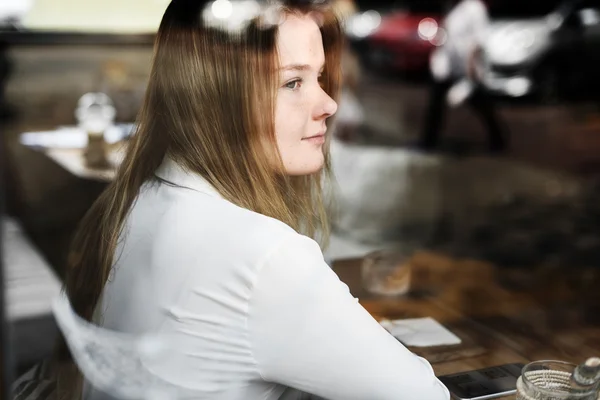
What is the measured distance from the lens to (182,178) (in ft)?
2.93

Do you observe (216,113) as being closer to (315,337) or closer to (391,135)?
(315,337)

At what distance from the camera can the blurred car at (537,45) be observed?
1.98 metres

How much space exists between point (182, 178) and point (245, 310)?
0.20 meters

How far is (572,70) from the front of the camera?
8.21ft

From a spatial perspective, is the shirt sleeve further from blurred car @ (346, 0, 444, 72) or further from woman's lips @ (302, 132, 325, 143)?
blurred car @ (346, 0, 444, 72)

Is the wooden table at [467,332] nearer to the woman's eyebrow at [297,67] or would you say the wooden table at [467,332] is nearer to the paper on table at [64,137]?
the woman's eyebrow at [297,67]

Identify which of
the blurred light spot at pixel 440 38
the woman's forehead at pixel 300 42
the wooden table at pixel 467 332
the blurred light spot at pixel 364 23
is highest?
the blurred light spot at pixel 364 23

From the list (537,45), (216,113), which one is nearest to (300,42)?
(216,113)

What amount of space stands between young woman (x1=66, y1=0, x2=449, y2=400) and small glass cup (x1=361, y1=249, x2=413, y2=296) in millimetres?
369


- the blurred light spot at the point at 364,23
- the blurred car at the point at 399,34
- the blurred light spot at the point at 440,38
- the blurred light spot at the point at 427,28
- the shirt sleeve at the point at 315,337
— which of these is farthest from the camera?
the blurred light spot at the point at 364,23

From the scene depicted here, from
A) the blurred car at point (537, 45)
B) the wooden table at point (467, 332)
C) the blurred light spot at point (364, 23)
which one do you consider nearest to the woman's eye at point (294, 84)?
the wooden table at point (467, 332)

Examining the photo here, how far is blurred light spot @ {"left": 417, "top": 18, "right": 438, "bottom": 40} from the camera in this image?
249cm

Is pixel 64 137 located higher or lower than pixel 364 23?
lower

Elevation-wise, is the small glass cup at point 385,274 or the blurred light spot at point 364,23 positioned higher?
the blurred light spot at point 364,23
